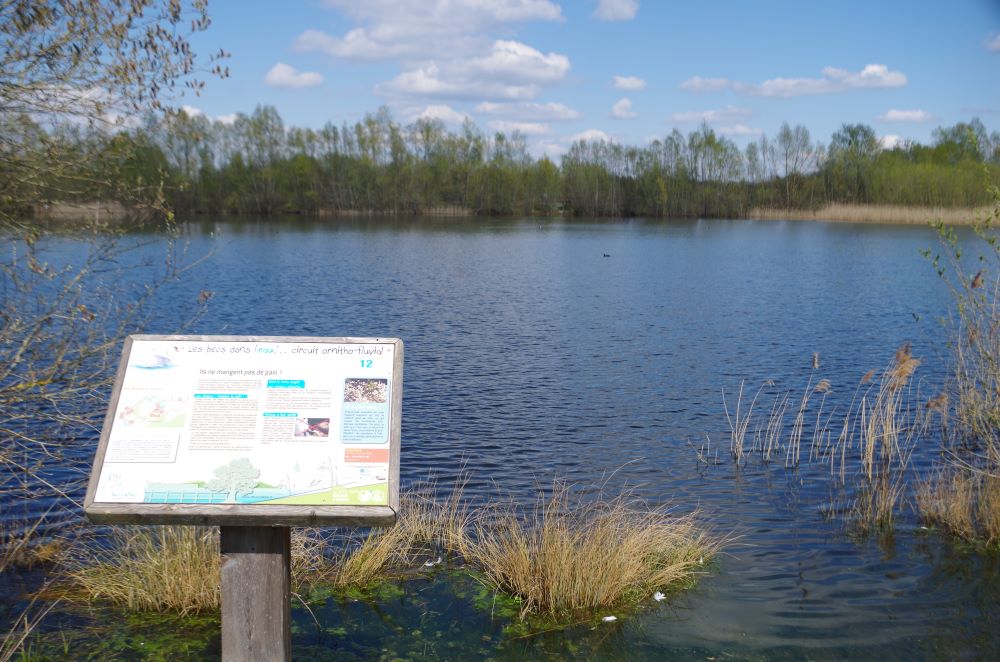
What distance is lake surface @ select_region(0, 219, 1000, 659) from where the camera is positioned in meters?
6.20

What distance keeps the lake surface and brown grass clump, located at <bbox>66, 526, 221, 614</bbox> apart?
0.82m

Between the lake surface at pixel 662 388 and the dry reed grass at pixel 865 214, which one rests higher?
the dry reed grass at pixel 865 214

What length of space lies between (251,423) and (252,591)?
0.86m

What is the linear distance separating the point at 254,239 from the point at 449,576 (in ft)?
160

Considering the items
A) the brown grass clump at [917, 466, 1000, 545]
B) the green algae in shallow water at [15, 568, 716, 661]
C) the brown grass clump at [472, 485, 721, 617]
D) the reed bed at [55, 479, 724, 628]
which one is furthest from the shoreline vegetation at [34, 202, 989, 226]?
the brown grass clump at [472, 485, 721, 617]

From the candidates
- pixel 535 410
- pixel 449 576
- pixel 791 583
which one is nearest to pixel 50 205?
pixel 449 576

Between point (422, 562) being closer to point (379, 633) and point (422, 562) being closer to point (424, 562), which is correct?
A: point (424, 562)

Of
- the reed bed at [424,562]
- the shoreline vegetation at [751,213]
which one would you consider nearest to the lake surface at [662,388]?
the reed bed at [424,562]

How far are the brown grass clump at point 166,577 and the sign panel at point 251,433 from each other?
2.06 meters

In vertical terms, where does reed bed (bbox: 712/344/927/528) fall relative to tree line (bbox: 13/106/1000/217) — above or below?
below

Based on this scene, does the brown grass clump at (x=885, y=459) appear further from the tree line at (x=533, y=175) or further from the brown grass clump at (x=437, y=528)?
the tree line at (x=533, y=175)

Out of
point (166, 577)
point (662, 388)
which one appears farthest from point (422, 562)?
point (662, 388)

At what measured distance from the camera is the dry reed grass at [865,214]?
6328 centimetres

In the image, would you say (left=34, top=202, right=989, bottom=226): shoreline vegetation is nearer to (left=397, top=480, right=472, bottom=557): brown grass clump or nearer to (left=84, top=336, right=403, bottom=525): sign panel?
(left=84, top=336, right=403, bottom=525): sign panel
